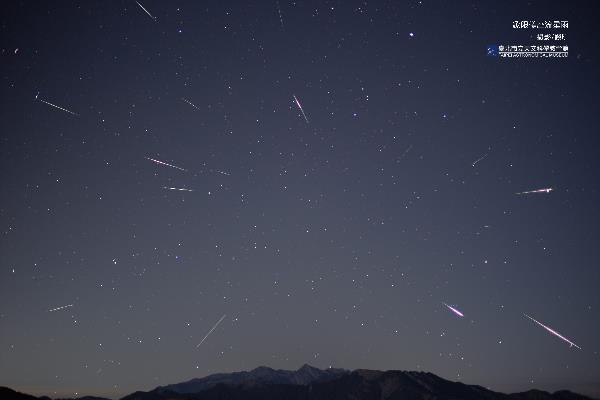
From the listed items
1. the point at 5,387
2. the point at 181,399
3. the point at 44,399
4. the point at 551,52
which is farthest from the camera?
the point at 44,399

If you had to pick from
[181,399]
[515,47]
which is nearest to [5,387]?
[181,399]

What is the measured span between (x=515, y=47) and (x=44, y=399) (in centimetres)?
21902

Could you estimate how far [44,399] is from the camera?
182 m

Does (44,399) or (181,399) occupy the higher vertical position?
(181,399)

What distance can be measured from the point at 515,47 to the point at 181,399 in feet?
402

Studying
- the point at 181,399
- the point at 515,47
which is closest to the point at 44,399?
the point at 181,399

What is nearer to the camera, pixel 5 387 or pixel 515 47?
pixel 515 47

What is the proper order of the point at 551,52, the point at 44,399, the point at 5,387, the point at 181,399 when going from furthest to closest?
the point at 44,399, the point at 181,399, the point at 5,387, the point at 551,52

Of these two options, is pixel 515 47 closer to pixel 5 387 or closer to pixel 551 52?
pixel 551 52

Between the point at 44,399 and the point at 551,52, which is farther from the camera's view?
the point at 44,399

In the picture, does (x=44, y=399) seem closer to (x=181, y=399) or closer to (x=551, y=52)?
(x=181, y=399)

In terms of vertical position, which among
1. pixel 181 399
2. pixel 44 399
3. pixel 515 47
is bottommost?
pixel 44 399

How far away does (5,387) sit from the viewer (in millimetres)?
86625

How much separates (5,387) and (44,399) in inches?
4625
